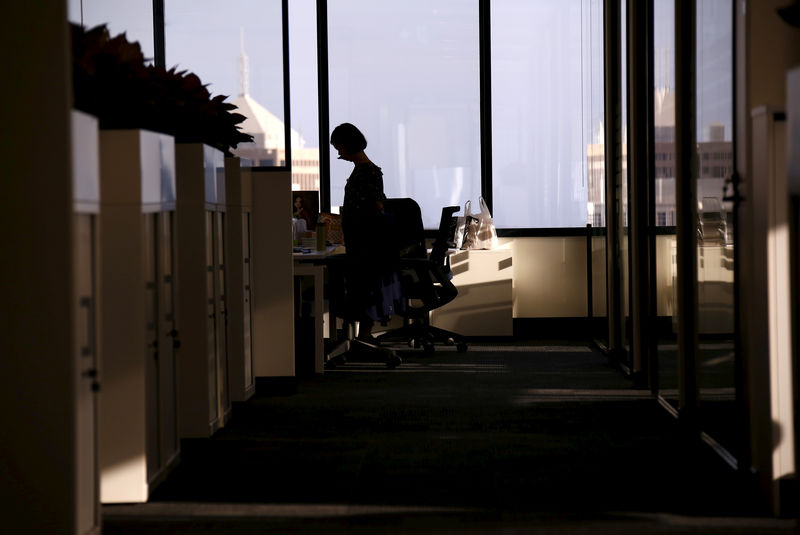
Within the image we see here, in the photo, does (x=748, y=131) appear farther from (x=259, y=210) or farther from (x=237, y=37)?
(x=237, y=37)

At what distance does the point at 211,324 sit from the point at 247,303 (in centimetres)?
69

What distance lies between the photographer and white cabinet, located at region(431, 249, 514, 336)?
7492 millimetres

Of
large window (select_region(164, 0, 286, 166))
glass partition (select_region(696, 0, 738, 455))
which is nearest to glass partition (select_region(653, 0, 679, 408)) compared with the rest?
glass partition (select_region(696, 0, 738, 455))

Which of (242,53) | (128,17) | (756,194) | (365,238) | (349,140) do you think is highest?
(128,17)

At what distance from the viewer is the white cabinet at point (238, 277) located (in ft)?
14.8

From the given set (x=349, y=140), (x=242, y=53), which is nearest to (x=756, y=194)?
(x=349, y=140)

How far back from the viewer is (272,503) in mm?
3049

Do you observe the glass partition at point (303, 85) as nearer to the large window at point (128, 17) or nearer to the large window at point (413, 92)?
the large window at point (413, 92)

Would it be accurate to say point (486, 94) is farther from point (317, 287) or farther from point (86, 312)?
point (86, 312)

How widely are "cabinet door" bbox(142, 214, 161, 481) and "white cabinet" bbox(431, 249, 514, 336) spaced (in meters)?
4.43

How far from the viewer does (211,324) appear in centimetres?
402

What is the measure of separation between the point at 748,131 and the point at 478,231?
4715 mm

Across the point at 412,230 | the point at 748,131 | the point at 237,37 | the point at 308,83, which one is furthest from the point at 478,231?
the point at 748,131

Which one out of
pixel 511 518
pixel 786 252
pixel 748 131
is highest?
pixel 748 131
